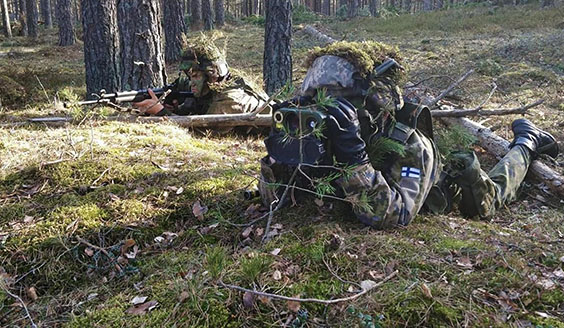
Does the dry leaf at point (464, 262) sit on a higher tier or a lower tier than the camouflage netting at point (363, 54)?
lower

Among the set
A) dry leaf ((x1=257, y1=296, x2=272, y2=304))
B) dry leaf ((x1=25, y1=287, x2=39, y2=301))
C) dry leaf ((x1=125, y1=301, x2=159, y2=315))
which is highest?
dry leaf ((x1=257, y1=296, x2=272, y2=304))

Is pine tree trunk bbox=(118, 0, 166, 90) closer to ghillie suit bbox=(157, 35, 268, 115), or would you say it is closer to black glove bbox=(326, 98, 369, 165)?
ghillie suit bbox=(157, 35, 268, 115)

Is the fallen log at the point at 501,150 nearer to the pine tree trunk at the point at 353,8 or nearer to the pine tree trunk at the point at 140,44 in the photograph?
the pine tree trunk at the point at 140,44

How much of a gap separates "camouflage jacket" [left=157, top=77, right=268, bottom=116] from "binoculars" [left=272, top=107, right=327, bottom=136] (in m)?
3.72

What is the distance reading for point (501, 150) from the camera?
6.11 m

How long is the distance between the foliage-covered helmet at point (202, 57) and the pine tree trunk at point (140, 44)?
1167 millimetres

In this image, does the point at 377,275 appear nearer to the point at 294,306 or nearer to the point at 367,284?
the point at 367,284

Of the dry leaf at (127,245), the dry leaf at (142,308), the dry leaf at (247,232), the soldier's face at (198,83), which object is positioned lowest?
the dry leaf at (127,245)

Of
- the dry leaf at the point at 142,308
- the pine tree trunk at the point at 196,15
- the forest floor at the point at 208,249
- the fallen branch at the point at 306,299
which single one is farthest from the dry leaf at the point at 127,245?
the pine tree trunk at the point at 196,15

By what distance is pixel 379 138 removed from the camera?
12.0 feet

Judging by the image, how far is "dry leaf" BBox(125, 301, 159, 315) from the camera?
2625 millimetres

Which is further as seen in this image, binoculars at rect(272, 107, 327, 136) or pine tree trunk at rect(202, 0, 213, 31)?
pine tree trunk at rect(202, 0, 213, 31)

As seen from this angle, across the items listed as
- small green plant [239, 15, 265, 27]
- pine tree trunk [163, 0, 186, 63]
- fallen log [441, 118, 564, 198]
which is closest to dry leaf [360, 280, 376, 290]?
fallen log [441, 118, 564, 198]

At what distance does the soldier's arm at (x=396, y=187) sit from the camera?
3.38m
